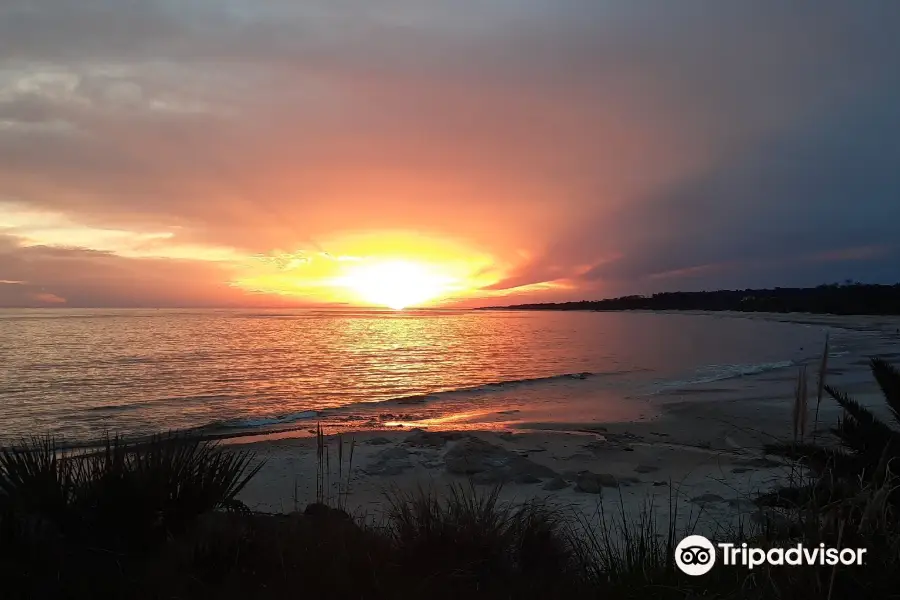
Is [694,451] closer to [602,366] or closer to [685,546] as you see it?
[685,546]

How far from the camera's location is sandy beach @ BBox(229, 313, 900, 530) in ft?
27.0

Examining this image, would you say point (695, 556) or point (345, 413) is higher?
point (695, 556)

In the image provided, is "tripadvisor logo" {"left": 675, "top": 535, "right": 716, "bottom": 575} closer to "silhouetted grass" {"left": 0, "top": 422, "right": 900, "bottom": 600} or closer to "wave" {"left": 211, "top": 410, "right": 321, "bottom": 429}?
"silhouetted grass" {"left": 0, "top": 422, "right": 900, "bottom": 600}

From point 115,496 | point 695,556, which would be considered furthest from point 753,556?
point 115,496

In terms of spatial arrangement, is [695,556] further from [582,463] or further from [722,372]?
[722,372]

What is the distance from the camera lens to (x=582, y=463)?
11.2 meters

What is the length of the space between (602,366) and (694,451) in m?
18.5

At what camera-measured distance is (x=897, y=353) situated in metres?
29.8

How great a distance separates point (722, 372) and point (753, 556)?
2548cm

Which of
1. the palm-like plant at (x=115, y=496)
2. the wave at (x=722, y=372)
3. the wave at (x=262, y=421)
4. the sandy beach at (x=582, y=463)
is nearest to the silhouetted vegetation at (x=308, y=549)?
the palm-like plant at (x=115, y=496)

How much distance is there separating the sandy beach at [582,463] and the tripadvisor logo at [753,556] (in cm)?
158

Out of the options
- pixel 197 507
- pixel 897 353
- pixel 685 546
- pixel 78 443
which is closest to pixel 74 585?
pixel 197 507

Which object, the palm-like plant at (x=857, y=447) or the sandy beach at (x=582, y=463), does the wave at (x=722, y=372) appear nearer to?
the sandy beach at (x=582, y=463)

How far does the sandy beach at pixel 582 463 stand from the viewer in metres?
8.24
